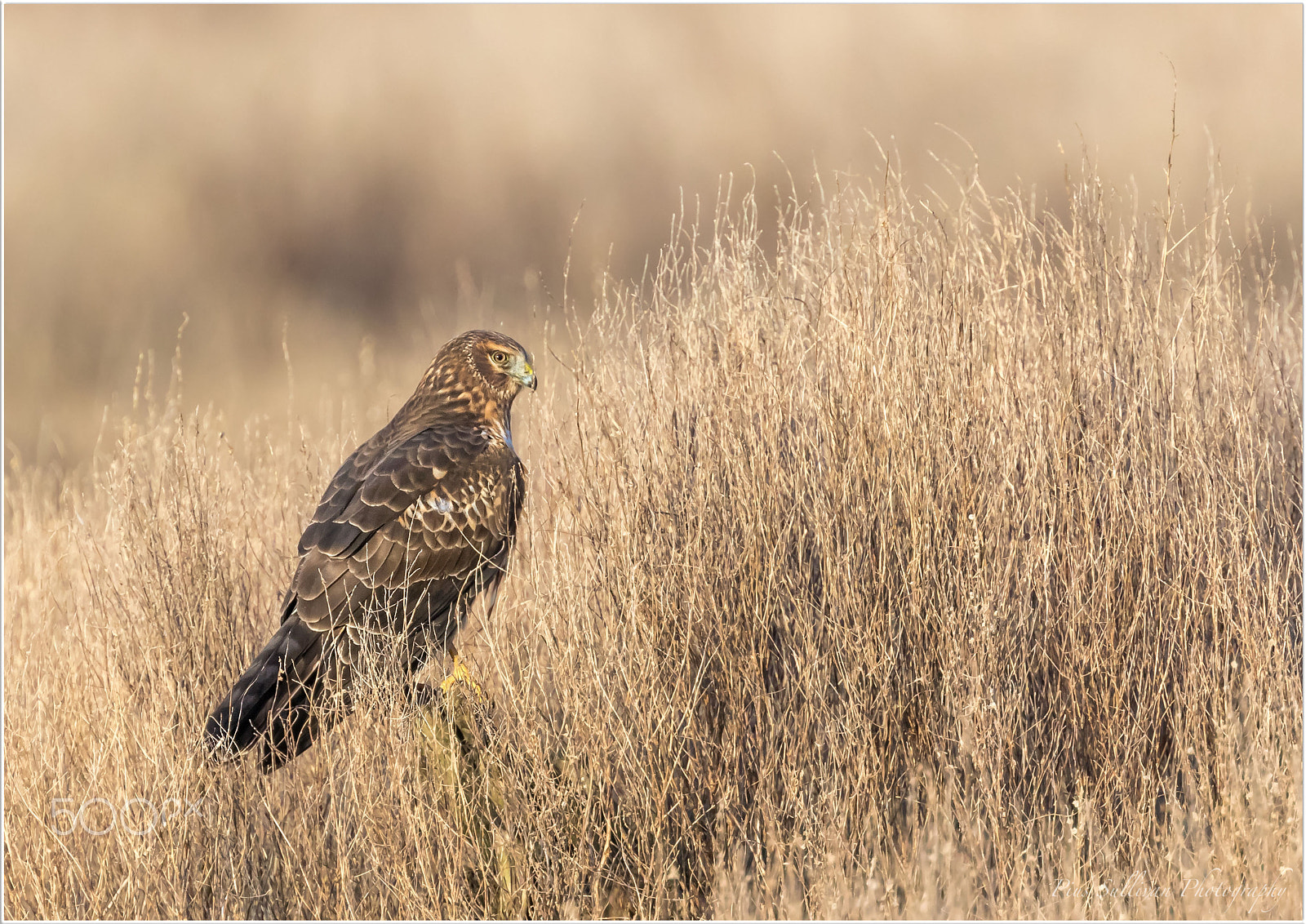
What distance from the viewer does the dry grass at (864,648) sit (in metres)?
3.90

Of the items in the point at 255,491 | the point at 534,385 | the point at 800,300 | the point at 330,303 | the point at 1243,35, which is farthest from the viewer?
the point at 330,303

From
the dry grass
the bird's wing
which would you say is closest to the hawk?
the bird's wing

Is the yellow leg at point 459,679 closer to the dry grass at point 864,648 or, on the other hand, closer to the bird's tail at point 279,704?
the dry grass at point 864,648

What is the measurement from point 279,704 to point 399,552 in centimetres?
71

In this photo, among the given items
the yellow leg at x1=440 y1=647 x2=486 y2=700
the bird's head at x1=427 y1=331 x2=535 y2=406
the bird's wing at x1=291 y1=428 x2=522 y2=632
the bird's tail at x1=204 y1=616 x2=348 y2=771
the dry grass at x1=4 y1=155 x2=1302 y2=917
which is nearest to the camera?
the dry grass at x1=4 y1=155 x2=1302 y2=917

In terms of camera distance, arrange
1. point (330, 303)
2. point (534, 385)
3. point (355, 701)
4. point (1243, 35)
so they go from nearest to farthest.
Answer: point (355, 701) → point (534, 385) → point (1243, 35) → point (330, 303)

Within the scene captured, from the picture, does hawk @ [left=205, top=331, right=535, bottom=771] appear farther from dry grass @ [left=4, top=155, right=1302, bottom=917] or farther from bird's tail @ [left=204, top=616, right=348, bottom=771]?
A: dry grass @ [left=4, top=155, right=1302, bottom=917]

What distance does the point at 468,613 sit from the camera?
16.5 ft

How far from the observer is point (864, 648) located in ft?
13.2

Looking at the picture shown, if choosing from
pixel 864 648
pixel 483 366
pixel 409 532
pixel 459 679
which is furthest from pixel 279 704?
pixel 864 648

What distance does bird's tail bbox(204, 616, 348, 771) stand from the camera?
4.11 m

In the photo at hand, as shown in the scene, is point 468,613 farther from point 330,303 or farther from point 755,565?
point 330,303

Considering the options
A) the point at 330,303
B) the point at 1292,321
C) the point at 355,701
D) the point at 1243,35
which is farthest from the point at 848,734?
the point at 330,303

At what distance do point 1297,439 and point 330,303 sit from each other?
19.8 m
